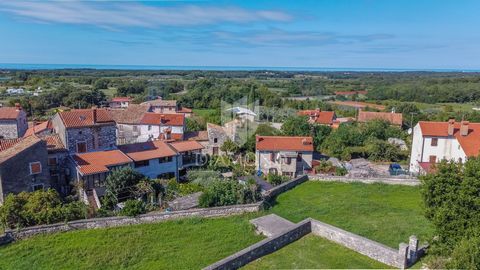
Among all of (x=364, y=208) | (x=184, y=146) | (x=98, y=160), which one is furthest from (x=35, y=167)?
(x=364, y=208)

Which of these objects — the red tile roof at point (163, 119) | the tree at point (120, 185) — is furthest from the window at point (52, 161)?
the red tile roof at point (163, 119)

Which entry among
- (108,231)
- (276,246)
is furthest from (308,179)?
(108,231)

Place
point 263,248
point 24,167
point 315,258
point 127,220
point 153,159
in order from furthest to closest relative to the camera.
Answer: point 153,159
point 24,167
point 127,220
point 263,248
point 315,258

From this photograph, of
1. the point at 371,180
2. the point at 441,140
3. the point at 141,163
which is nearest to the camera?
the point at 141,163

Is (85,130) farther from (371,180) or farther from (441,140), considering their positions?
(441,140)

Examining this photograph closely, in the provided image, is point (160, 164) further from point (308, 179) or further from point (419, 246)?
point (419, 246)
